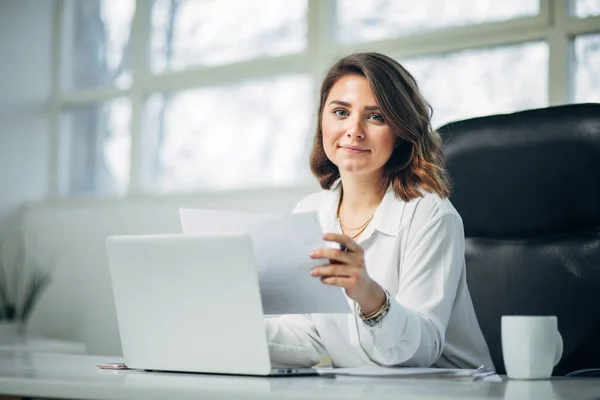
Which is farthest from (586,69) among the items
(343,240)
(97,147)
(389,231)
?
(97,147)

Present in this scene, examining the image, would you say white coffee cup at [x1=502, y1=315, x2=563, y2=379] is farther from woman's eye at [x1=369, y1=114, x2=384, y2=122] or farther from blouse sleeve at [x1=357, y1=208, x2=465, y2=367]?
woman's eye at [x1=369, y1=114, x2=384, y2=122]

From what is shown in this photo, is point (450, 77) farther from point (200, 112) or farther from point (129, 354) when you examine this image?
point (129, 354)

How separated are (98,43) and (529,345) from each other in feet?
11.6

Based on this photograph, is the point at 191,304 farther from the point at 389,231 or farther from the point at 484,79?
the point at 484,79

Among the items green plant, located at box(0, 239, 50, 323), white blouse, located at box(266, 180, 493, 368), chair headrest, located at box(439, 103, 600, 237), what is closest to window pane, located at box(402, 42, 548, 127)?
chair headrest, located at box(439, 103, 600, 237)

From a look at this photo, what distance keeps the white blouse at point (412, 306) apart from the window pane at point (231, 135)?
1.82m

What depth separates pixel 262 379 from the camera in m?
1.18

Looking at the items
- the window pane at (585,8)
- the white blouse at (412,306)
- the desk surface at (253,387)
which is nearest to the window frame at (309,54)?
the window pane at (585,8)

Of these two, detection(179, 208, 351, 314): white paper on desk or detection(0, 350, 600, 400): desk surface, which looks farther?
detection(179, 208, 351, 314): white paper on desk

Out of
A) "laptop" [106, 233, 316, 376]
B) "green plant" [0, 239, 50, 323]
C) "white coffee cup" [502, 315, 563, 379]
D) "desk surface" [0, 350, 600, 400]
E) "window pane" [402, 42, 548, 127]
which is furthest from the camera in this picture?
"green plant" [0, 239, 50, 323]

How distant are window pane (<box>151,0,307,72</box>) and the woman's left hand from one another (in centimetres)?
248

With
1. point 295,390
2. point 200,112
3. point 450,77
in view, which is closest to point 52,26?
point 200,112

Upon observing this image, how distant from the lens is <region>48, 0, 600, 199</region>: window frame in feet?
9.70

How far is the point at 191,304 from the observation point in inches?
49.1
